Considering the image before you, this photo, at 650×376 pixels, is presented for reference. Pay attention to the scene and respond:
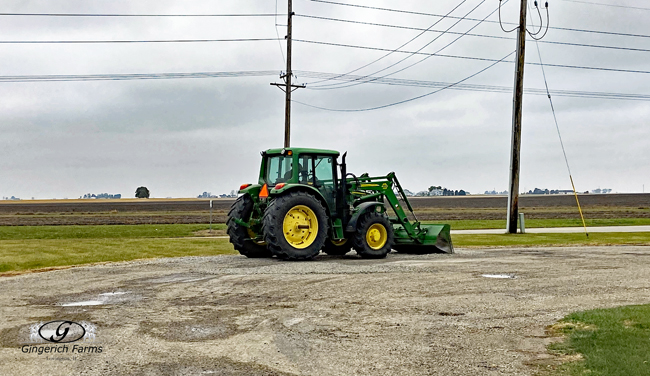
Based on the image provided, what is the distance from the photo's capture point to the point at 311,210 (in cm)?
1475

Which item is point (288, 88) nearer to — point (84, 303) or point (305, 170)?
point (305, 170)

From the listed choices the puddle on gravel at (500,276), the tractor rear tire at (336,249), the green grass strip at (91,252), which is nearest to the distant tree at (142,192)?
the green grass strip at (91,252)

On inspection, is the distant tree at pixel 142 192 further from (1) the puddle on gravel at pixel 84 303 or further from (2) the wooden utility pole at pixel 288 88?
(1) the puddle on gravel at pixel 84 303

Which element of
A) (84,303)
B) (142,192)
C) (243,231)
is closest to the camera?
(84,303)

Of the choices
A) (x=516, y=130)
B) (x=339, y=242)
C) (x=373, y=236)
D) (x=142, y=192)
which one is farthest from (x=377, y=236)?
(x=142, y=192)

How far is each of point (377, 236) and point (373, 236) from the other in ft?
0.40

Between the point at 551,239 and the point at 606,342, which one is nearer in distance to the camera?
the point at 606,342

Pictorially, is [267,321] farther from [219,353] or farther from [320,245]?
[320,245]

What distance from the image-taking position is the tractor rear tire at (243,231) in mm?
15625

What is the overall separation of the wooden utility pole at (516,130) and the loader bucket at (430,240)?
458 inches

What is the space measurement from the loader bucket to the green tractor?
237 mm

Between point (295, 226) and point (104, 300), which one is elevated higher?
point (295, 226)
